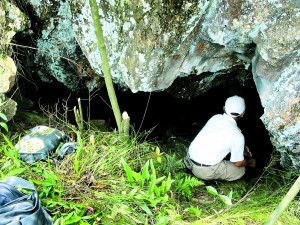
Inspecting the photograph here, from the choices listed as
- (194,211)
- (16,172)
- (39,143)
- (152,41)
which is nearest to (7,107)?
(39,143)

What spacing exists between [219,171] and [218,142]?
1.72ft

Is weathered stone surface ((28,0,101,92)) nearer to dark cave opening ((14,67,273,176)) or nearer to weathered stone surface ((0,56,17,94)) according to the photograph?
dark cave opening ((14,67,273,176))

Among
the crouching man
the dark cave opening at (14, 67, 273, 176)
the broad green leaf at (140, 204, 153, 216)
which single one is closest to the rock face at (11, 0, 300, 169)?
the crouching man

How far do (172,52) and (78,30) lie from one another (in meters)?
1.49

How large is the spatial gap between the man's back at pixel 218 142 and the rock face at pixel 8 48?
2443 millimetres

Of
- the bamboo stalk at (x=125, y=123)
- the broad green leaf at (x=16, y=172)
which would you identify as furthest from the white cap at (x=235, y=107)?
the broad green leaf at (x=16, y=172)

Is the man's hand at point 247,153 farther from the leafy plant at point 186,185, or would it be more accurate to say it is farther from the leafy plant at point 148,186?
the leafy plant at point 148,186

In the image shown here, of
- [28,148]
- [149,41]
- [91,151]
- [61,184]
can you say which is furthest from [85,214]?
[149,41]

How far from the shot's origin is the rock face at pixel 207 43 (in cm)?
364

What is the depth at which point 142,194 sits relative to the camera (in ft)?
11.0

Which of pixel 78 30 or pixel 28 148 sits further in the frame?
pixel 78 30

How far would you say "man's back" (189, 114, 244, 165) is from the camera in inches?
176

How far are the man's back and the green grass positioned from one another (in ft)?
2.08

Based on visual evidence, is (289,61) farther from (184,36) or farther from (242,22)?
(184,36)
